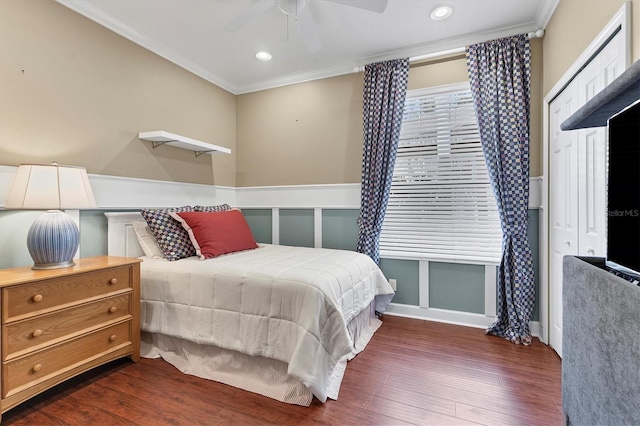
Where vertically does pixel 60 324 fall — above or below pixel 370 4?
below

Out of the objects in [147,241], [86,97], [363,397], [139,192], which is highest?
[86,97]

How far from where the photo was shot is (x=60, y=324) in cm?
168

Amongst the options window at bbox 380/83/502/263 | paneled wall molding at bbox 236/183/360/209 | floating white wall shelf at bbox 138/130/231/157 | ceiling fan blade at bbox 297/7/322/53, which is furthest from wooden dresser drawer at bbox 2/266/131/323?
window at bbox 380/83/502/263

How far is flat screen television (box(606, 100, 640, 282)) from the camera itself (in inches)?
30.9

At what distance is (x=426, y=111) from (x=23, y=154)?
3.22 metres

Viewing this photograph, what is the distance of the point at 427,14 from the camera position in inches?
94.5

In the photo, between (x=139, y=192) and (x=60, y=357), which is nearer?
(x=60, y=357)

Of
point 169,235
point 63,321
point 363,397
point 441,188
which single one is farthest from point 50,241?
point 441,188

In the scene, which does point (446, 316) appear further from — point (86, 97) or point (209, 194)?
point (86, 97)

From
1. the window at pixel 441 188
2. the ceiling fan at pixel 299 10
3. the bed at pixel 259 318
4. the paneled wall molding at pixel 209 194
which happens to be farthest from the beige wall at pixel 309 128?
the bed at pixel 259 318

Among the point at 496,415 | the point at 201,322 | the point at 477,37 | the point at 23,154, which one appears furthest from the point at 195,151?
the point at 496,415

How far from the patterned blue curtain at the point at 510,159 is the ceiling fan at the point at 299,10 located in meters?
1.23

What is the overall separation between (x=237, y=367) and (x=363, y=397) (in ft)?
2.60

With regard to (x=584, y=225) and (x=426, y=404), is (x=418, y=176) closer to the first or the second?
(x=584, y=225)
